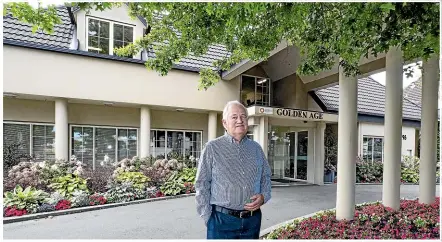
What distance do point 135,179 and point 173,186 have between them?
0.99 m

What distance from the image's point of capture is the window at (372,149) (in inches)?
515

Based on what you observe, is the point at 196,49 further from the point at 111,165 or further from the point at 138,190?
the point at 111,165

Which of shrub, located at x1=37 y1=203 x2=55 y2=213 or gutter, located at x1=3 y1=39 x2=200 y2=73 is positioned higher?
gutter, located at x1=3 y1=39 x2=200 y2=73

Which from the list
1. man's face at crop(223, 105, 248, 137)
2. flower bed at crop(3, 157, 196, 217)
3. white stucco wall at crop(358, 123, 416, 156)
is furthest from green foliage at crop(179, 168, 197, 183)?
white stucco wall at crop(358, 123, 416, 156)

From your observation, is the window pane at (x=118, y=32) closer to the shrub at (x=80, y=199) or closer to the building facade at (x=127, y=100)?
the building facade at (x=127, y=100)

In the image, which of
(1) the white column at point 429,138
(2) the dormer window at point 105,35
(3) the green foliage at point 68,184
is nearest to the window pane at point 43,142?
(3) the green foliage at point 68,184

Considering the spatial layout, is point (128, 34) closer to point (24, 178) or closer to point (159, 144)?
point (159, 144)

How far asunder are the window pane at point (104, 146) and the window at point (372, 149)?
10.1 meters

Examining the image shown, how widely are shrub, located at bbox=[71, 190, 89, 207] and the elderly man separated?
4.85 meters

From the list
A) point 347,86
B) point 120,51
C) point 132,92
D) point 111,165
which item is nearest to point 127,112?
point 132,92

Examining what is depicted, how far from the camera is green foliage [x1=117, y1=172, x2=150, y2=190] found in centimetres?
752

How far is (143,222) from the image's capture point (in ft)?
17.8

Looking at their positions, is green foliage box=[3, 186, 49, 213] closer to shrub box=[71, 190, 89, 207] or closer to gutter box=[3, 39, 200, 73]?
shrub box=[71, 190, 89, 207]

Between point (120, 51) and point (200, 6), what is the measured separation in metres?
3.16
